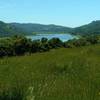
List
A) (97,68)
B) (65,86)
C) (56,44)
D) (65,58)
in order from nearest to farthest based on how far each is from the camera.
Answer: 1. (65,86)
2. (97,68)
3. (65,58)
4. (56,44)

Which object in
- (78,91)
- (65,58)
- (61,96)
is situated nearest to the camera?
(61,96)

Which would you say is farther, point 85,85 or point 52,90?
point 85,85

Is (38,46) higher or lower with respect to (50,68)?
lower

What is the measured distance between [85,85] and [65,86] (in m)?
0.51

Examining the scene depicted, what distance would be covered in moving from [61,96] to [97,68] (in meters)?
4.67

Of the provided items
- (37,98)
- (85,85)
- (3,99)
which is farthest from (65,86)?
(3,99)

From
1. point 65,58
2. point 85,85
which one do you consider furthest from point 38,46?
point 85,85

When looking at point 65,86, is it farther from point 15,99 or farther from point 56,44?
point 56,44

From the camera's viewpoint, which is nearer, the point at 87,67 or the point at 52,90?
the point at 52,90

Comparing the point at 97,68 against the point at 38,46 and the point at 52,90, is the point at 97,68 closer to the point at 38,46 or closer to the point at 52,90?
the point at 52,90

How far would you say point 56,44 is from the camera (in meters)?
77.2

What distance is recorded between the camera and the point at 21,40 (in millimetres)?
73688

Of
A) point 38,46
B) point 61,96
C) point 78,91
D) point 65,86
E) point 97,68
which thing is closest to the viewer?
point 61,96

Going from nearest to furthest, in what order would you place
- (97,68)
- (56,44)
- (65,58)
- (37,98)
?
(37,98)
(97,68)
(65,58)
(56,44)
